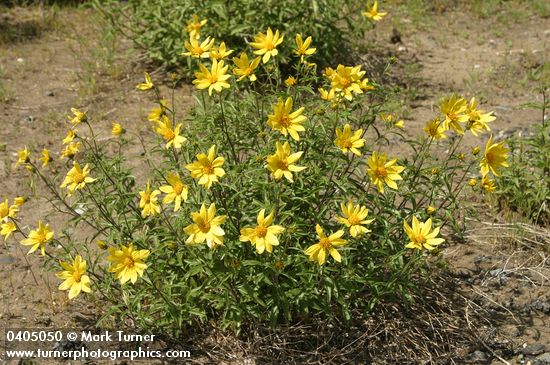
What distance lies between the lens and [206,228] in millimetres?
2480

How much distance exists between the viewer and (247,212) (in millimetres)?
2893

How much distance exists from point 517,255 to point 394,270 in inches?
47.4

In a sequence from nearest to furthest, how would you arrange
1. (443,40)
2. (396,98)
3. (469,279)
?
1. (469,279)
2. (396,98)
3. (443,40)

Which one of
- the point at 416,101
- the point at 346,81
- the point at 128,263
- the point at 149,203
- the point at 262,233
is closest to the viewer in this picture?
the point at 262,233

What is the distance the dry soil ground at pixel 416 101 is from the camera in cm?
332

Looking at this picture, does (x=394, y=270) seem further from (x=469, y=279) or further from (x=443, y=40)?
(x=443, y=40)

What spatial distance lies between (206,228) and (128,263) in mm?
356

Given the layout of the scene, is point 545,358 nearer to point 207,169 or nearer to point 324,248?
point 324,248

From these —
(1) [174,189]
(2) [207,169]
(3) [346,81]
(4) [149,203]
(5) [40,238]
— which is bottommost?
(5) [40,238]

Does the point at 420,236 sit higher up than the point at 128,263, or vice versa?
the point at 420,236

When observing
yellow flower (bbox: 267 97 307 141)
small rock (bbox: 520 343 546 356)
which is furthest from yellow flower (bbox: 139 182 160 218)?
small rock (bbox: 520 343 546 356)

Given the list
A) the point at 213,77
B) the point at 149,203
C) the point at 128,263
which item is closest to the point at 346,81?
the point at 213,77

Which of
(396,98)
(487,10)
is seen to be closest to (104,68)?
(396,98)

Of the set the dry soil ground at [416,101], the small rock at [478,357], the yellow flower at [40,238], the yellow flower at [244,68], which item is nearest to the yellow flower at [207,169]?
the yellow flower at [244,68]
